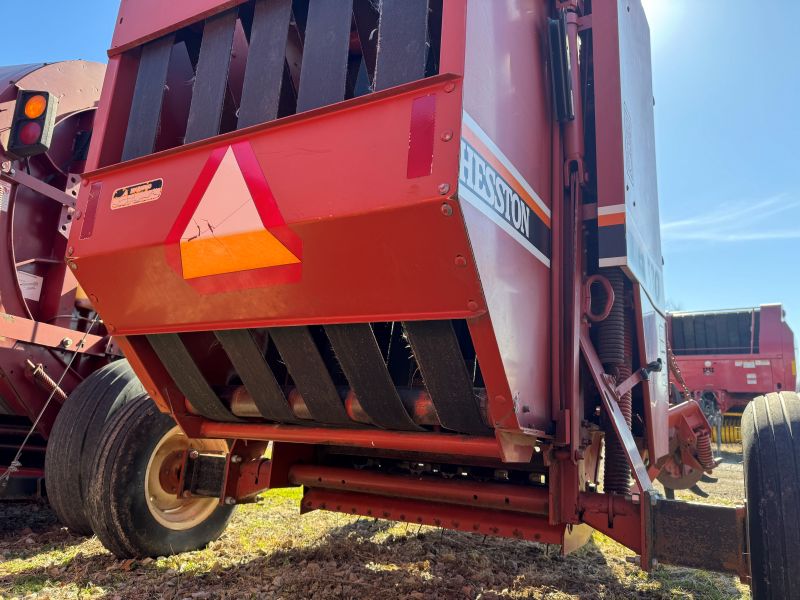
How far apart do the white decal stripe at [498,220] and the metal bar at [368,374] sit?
2.10 feet

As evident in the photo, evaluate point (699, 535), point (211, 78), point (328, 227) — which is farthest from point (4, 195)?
point (699, 535)

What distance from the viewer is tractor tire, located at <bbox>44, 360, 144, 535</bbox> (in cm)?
346

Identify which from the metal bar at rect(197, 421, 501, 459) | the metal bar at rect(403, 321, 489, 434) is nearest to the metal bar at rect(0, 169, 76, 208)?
the metal bar at rect(197, 421, 501, 459)

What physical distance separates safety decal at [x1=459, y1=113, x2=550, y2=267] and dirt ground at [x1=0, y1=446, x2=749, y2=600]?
1417 mm

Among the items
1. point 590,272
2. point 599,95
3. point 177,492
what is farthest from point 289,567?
point 599,95

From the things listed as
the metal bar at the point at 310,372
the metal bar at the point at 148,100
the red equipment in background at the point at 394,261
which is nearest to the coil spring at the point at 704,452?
the red equipment in background at the point at 394,261

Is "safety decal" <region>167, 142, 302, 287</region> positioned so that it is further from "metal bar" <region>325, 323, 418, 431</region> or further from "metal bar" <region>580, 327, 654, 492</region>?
"metal bar" <region>580, 327, 654, 492</region>

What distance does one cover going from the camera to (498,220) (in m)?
2.09

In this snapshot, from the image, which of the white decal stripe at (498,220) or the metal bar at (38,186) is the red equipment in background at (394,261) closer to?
the white decal stripe at (498,220)

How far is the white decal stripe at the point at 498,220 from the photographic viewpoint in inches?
73.2

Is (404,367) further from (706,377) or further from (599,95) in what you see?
(706,377)

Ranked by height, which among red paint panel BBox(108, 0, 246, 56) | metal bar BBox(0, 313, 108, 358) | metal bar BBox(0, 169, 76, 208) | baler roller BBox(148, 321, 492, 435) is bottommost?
baler roller BBox(148, 321, 492, 435)

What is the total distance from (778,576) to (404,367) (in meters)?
1.62

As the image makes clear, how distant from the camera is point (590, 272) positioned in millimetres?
2885
